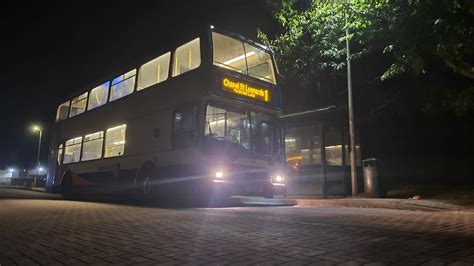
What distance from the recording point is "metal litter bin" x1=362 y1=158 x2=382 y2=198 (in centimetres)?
1330

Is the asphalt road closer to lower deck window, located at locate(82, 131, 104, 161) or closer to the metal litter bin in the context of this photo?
the metal litter bin

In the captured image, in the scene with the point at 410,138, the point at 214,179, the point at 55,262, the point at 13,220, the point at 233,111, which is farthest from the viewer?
the point at 410,138

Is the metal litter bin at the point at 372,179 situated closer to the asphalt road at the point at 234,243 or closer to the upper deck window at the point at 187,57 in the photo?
the asphalt road at the point at 234,243

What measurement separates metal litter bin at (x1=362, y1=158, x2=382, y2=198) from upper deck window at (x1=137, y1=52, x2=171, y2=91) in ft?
25.6

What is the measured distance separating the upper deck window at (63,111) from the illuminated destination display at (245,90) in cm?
1084

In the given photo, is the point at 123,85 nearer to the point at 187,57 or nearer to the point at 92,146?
the point at 92,146

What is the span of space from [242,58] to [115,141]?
588cm

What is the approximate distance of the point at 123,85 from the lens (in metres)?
13.6

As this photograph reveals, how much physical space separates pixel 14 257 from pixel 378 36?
11.0 m

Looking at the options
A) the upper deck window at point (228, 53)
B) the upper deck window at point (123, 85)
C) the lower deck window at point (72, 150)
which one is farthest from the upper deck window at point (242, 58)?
the lower deck window at point (72, 150)

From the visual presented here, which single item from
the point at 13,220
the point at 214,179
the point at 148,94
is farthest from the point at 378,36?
the point at 13,220

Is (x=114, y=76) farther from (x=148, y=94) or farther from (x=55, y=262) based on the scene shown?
(x=55, y=262)

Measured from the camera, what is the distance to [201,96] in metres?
9.72

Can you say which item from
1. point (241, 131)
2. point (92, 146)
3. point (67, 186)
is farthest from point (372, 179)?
point (67, 186)
